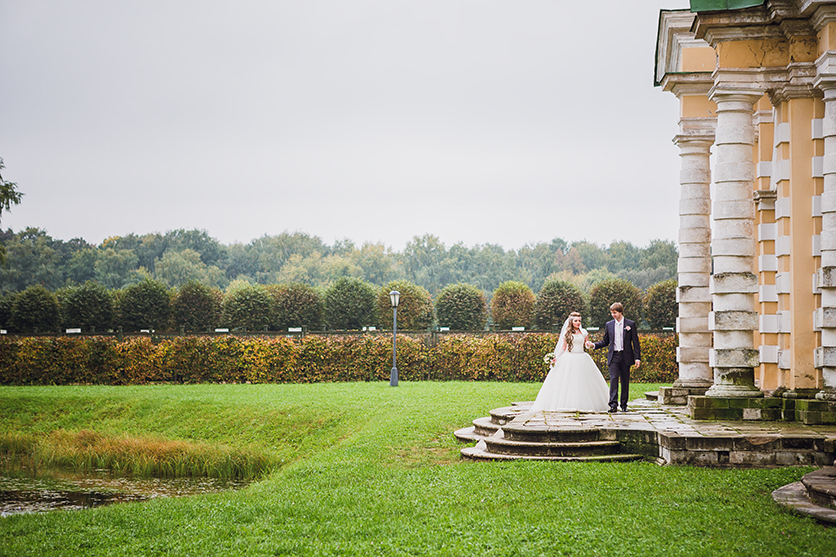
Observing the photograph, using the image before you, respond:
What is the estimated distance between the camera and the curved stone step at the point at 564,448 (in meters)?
9.93

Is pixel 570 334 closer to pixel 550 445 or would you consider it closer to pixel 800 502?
pixel 550 445

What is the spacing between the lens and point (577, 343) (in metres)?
13.1

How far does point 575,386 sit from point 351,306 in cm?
2362

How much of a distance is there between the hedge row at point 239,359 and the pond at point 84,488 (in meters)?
10.8

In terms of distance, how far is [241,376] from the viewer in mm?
24875

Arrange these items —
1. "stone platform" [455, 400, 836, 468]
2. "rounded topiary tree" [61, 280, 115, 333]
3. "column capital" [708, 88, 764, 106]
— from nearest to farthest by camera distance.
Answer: "stone platform" [455, 400, 836, 468]
"column capital" [708, 88, 764, 106]
"rounded topiary tree" [61, 280, 115, 333]

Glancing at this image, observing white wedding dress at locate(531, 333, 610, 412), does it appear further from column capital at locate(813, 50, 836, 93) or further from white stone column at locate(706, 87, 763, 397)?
column capital at locate(813, 50, 836, 93)

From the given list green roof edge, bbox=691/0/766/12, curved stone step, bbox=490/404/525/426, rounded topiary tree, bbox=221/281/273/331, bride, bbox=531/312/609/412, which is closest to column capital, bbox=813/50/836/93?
green roof edge, bbox=691/0/766/12

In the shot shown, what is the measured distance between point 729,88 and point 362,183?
63446 mm

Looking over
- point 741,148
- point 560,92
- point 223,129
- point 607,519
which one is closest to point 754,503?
point 607,519

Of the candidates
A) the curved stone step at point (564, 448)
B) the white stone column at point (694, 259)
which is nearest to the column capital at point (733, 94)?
the white stone column at point (694, 259)

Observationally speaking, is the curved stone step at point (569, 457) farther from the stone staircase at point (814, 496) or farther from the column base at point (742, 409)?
the stone staircase at point (814, 496)

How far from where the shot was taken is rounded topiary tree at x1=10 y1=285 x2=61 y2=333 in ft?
110

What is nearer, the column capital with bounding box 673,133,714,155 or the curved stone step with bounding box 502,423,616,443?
the curved stone step with bounding box 502,423,616,443
